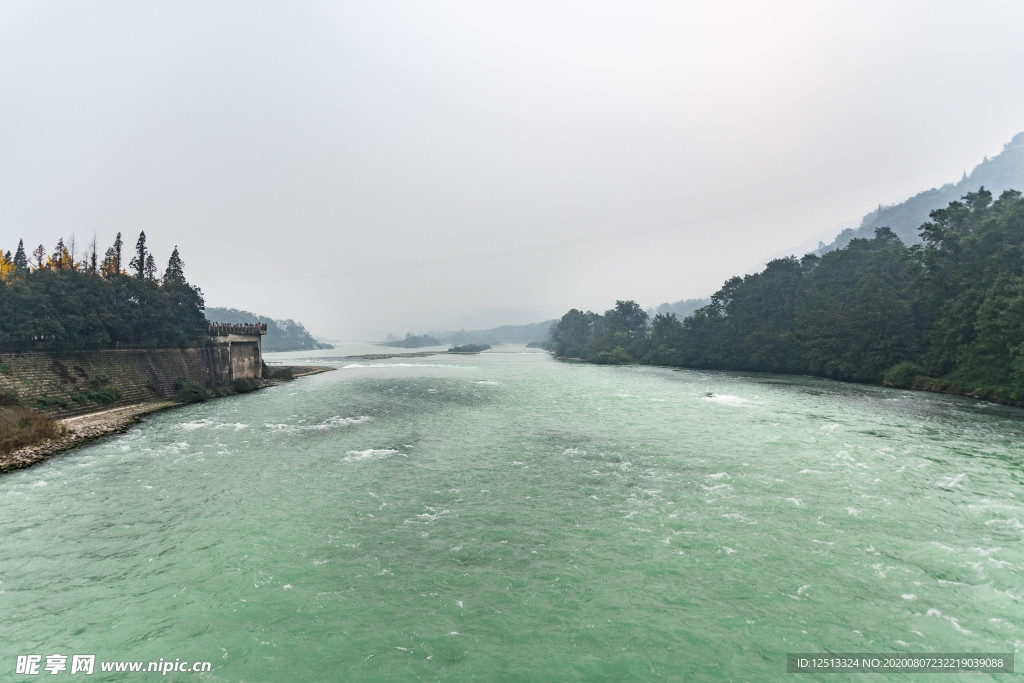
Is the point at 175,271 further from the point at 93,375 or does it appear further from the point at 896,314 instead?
the point at 896,314

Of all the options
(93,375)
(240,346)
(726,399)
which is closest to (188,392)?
(93,375)

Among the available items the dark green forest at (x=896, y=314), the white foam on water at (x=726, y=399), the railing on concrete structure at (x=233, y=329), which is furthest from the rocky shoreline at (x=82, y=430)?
the dark green forest at (x=896, y=314)

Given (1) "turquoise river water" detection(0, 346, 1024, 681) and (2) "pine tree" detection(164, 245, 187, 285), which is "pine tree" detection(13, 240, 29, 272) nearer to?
(2) "pine tree" detection(164, 245, 187, 285)

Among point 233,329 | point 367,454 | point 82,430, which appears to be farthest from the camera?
point 233,329

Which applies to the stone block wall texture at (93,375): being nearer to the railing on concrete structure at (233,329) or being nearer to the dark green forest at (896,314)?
the railing on concrete structure at (233,329)

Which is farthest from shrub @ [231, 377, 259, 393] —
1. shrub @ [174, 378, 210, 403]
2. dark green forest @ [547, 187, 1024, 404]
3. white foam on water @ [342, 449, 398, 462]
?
dark green forest @ [547, 187, 1024, 404]
